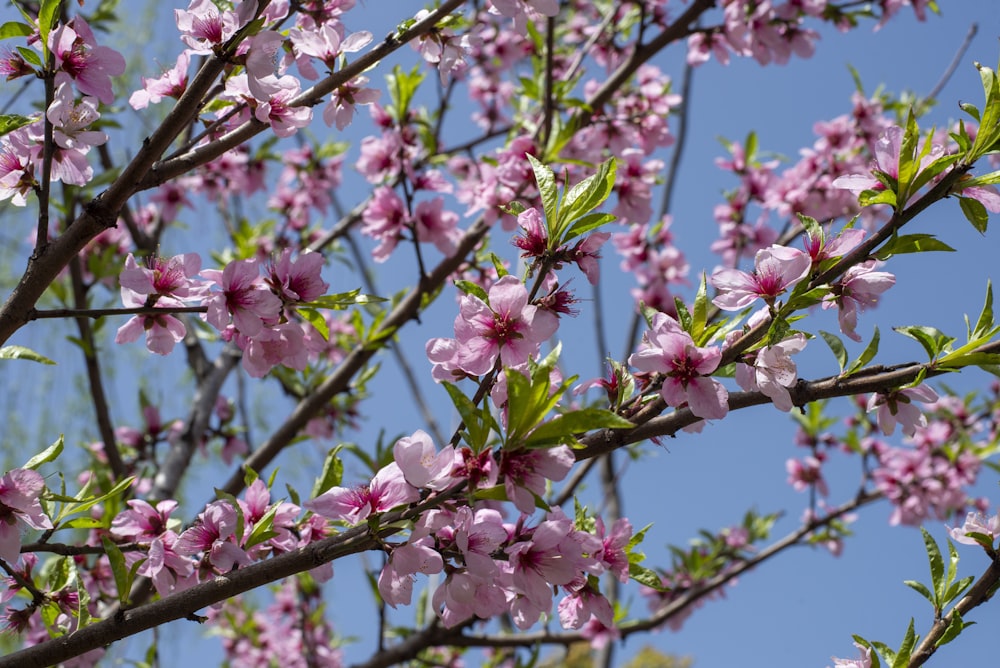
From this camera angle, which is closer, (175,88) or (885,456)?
(175,88)

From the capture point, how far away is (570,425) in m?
1.20

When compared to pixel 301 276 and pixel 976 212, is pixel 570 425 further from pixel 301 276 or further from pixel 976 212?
pixel 976 212

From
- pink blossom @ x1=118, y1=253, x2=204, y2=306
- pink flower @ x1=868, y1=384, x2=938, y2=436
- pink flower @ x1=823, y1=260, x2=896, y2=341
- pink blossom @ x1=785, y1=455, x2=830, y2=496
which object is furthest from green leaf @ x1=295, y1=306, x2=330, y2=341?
pink blossom @ x1=785, y1=455, x2=830, y2=496

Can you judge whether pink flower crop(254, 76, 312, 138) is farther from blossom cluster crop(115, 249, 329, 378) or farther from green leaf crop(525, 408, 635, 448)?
green leaf crop(525, 408, 635, 448)

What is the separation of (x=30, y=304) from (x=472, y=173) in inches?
97.7

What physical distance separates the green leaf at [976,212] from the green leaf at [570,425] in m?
0.82

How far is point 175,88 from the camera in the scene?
1.82 metres

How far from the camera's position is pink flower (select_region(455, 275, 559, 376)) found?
137cm

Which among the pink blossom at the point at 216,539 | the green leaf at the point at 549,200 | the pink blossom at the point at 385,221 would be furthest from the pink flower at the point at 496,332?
the pink blossom at the point at 385,221

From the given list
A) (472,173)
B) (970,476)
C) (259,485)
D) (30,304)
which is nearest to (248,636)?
(472,173)

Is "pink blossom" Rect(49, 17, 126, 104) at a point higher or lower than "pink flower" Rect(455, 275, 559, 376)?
higher

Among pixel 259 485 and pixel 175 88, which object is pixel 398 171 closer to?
pixel 175 88

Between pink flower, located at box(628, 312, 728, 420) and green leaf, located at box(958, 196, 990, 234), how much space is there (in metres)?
0.57

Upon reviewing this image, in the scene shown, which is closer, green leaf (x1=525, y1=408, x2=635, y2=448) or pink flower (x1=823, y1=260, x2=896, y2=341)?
green leaf (x1=525, y1=408, x2=635, y2=448)
